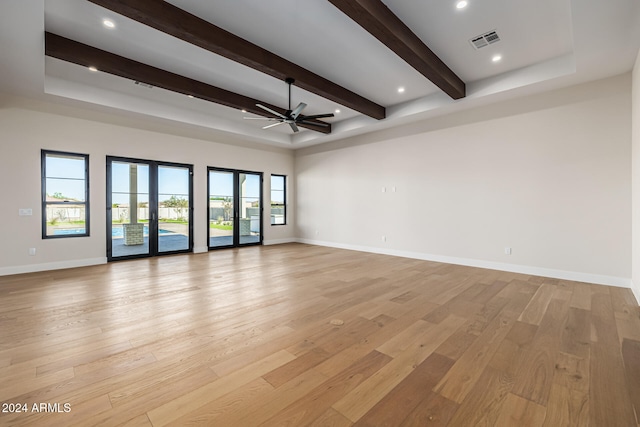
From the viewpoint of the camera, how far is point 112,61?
4.05 m

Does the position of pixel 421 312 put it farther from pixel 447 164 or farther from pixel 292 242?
pixel 292 242

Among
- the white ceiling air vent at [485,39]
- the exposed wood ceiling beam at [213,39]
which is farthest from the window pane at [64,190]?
the white ceiling air vent at [485,39]

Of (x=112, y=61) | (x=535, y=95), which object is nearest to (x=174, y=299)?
(x=112, y=61)

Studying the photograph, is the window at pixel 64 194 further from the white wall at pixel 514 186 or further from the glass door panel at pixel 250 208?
the white wall at pixel 514 186

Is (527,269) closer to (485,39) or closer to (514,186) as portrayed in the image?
(514,186)

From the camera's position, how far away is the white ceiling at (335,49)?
3.08 metres

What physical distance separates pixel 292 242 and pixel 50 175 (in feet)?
20.3

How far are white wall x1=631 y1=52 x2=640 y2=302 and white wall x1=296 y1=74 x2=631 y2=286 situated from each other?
0.88 ft

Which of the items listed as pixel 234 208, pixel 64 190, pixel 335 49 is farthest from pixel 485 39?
pixel 64 190

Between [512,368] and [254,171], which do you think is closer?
[512,368]

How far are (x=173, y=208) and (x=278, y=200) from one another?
3.30 metres

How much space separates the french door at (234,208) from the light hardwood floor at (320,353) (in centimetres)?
364

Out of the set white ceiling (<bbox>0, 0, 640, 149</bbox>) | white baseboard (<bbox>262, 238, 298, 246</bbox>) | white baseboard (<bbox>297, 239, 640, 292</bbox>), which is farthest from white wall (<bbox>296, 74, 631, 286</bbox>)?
white baseboard (<bbox>262, 238, 298, 246</bbox>)

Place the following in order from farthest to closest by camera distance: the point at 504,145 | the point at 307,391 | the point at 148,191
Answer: the point at 148,191 → the point at 504,145 → the point at 307,391
